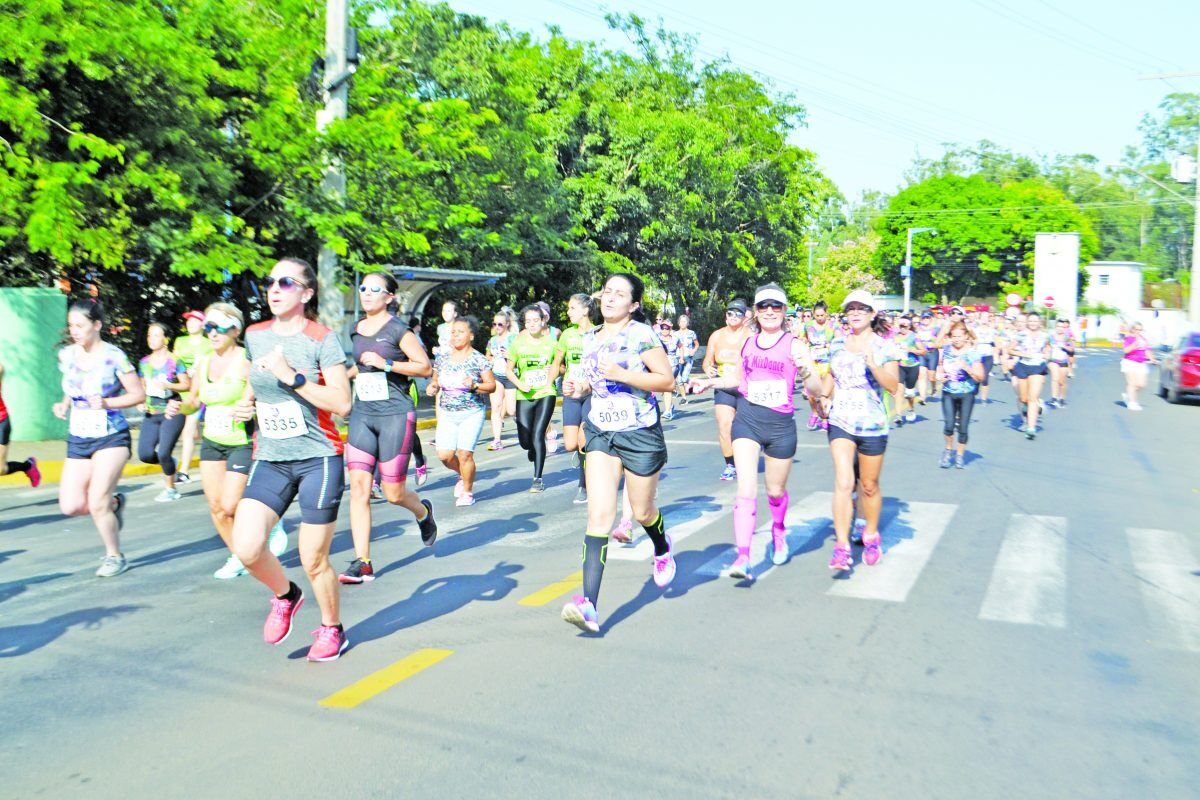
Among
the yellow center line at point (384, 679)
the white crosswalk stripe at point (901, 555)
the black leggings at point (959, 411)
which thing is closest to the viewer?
the yellow center line at point (384, 679)

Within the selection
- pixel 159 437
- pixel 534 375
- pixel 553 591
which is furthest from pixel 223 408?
pixel 534 375

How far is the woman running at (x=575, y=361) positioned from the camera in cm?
943

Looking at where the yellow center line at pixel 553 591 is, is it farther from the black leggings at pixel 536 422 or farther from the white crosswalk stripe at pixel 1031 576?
the black leggings at pixel 536 422

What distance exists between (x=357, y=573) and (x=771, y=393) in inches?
112

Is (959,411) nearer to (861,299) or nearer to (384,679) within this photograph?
(861,299)

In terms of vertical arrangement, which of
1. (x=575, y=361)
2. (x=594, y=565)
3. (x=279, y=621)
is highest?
(x=575, y=361)

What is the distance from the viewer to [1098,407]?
22.7 m

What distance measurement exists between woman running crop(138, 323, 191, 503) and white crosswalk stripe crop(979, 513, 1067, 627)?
6.39 meters

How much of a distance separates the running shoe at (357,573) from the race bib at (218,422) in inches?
44.0

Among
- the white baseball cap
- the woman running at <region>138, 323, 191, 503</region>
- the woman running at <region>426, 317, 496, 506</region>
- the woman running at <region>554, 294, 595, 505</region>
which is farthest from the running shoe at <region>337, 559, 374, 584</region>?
the white baseball cap

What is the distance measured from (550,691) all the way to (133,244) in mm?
10664

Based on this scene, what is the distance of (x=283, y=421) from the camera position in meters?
5.14

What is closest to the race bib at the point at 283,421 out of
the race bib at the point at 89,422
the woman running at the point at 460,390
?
the race bib at the point at 89,422

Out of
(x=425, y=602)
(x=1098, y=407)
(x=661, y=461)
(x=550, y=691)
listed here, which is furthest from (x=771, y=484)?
(x=1098, y=407)
